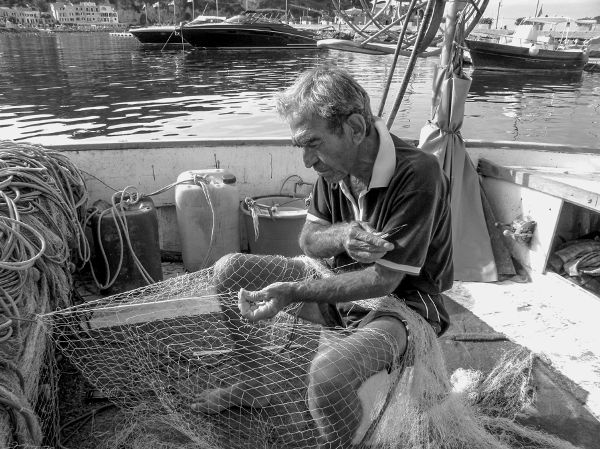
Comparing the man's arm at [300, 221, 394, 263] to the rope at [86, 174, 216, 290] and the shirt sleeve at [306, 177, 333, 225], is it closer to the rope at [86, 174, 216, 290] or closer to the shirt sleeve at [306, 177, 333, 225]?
the shirt sleeve at [306, 177, 333, 225]

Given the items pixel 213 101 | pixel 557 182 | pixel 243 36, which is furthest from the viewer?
pixel 243 36

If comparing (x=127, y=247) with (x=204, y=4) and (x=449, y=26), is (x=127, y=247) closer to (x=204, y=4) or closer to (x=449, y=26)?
(x=449, y=26)

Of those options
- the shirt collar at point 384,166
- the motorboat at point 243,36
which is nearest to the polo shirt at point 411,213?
the shirt collar at point 384,166

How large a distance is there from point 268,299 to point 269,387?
765 millimetres

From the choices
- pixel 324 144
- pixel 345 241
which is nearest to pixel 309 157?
pixel 324 144

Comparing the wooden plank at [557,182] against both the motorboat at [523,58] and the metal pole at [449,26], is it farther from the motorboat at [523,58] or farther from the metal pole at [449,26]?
the motorboat at [523,58]

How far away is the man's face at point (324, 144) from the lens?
188cm

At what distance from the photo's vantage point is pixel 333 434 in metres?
1.80

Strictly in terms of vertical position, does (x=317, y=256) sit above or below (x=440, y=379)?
above

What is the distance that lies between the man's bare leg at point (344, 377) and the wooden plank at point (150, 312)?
1.17 m

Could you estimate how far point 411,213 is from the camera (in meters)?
1.86

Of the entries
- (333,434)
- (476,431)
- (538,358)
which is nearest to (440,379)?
(476,431)

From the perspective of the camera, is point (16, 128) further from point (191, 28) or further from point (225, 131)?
point (191, 28)

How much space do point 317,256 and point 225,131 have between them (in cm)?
917
